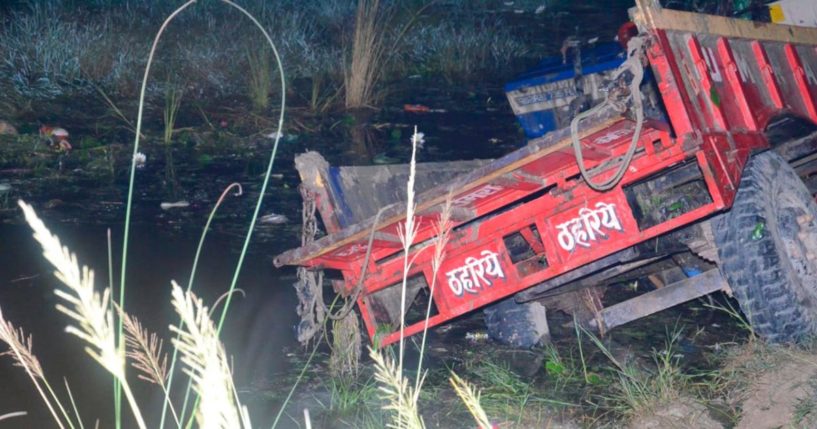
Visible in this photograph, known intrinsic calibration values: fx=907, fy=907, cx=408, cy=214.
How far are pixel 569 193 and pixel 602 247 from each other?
0.28 metres

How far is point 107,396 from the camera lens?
4.05 m

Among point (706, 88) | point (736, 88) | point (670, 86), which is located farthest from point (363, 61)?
point (670, 86)

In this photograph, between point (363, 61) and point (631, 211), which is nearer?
point (631, 211)

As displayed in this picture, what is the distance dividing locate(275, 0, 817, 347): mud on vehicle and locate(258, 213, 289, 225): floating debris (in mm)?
1973

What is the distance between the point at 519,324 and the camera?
4727 millimetres

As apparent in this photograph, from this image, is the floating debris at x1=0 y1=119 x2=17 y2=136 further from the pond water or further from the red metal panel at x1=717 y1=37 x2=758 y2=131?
the red metal panel at x1=717 y1=37 x2=758 y2=131

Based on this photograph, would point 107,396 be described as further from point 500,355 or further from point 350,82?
point 350,82

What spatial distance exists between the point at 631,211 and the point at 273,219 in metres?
3.29

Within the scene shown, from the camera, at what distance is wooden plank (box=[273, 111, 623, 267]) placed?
143 inches

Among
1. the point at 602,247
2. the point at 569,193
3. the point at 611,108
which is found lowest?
the point at 602,247

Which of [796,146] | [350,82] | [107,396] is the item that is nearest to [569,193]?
[796,146]

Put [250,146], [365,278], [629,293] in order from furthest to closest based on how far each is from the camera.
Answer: [250,146]
[629,293]
[365,278]

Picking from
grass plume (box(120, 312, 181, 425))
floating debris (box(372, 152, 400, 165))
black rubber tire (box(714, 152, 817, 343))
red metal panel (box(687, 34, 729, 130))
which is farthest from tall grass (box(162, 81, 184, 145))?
grass plume (box(120, 312, 181, 425))

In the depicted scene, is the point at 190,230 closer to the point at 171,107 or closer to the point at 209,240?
the point at 209,240
